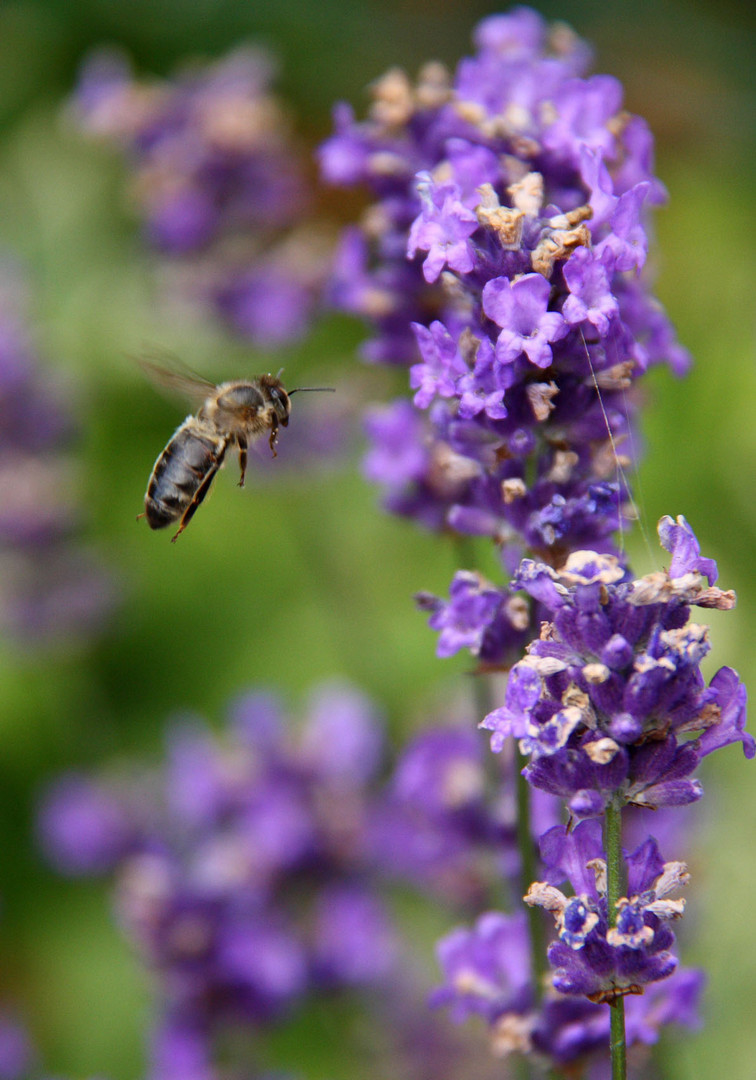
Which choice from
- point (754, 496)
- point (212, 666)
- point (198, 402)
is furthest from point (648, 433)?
point (198, 402)

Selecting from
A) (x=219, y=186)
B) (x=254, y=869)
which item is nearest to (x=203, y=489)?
(x=254, y=869)

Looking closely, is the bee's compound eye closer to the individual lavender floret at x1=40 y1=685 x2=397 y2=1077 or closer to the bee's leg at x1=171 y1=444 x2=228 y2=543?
the bee's leg at x1=171 y1=444 x2=228 y2=543

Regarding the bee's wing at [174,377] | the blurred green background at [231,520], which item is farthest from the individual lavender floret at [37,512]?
the bee's wing at [174,377]

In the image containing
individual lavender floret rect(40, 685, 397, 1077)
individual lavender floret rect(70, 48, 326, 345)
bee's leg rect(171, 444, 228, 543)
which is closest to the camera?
bee's leg rect(171, 444, 228, 543)

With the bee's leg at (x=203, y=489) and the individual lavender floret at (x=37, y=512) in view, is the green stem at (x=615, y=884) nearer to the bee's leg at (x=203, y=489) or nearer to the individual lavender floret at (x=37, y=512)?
the bee's leg at (x=203, y=489)

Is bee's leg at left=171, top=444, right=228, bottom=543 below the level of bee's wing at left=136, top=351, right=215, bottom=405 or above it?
below

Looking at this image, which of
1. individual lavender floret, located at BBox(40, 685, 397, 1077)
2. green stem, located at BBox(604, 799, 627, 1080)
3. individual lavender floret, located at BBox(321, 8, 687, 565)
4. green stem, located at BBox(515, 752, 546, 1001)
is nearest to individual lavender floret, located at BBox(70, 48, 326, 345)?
individual lavender floret, located at BBox(40, 685, 397, 1077)

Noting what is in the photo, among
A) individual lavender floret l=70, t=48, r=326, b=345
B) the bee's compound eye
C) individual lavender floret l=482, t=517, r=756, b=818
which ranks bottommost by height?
individual lavender floret l=482, t=517, r=756, b=818
